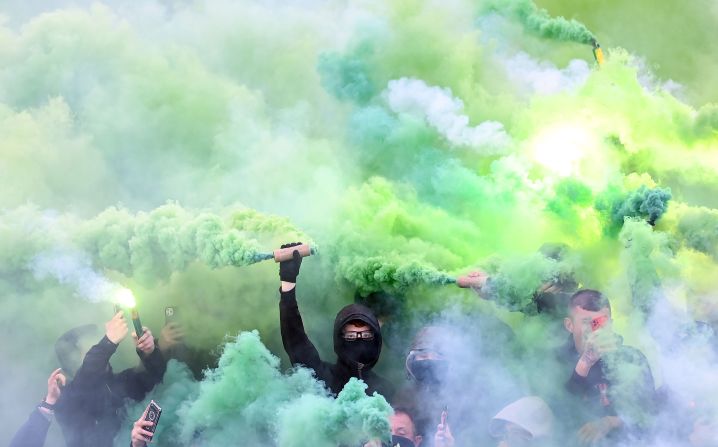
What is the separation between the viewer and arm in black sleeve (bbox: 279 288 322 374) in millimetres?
6617

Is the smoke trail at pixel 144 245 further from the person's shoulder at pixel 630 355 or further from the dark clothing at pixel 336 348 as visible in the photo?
the person's shoulder at pixel 630 355

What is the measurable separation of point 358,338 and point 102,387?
230 cm

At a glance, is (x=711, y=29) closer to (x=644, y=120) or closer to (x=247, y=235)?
(x=644, y=120)

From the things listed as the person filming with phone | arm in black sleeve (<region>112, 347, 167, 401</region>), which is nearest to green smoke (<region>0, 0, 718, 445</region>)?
arm in black sleeve (<region>112, 347, 167, 401</region>)

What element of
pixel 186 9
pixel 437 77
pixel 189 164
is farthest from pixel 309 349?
pixel 186 9

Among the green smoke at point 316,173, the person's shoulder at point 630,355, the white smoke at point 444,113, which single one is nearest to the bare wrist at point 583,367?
the person's shoulder at point 630,355

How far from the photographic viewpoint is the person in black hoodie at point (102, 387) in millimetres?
6551

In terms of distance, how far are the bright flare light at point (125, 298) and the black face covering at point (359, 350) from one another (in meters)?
1.91

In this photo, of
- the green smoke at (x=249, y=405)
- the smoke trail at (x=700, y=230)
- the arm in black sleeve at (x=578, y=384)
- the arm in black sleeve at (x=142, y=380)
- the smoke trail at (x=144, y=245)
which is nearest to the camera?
the green smoke at (x=249, y=405)

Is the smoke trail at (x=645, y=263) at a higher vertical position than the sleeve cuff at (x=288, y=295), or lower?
higher

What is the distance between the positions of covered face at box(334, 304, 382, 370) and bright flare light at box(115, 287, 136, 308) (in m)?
1.83

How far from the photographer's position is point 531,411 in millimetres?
6383

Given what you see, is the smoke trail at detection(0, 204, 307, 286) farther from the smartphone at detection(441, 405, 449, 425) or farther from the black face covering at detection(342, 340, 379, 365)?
the smartphone at detection(441, 405, 449, 425)

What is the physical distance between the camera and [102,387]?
6613 mm
